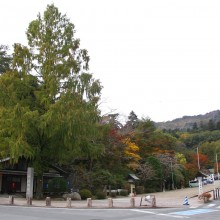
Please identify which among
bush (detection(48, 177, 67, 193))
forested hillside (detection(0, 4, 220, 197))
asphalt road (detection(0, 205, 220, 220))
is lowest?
asphalt road (detection(0, 205, 220, 220))

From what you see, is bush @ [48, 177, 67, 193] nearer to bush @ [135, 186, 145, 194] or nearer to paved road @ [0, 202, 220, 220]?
bush @ [135, 186, 145, 194]

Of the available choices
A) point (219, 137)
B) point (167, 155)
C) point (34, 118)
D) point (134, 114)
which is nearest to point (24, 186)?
point (34, 118)

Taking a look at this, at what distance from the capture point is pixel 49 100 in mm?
28797

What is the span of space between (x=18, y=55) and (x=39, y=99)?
4688 mm

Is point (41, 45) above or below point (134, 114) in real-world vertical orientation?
below

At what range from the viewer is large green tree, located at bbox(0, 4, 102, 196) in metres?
27.2

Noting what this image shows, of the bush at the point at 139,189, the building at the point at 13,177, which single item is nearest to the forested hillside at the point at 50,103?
the building at the point at 13,177

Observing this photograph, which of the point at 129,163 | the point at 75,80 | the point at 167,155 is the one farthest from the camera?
Result: the point at 167,155

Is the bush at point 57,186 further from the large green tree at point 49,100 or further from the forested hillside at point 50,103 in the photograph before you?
the large green tree at point 49,100

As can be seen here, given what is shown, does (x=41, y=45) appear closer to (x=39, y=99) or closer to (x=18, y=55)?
(x=18, y=55)

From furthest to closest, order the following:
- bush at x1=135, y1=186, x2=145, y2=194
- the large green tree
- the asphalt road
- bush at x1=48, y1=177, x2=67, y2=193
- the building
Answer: bush at x1=135, y1=186, x2=145, y2=194 < the building < bush at x1=48, y1=177, x2=67, y2=193 < the large green tree < the asphalt road

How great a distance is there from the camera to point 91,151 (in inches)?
1228

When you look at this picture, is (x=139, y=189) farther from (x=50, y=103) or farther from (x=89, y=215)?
(x=89, y=215)

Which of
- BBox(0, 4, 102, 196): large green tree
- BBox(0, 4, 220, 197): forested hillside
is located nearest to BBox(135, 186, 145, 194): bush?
BBox(0, 4, 220, 197): forested hillside
